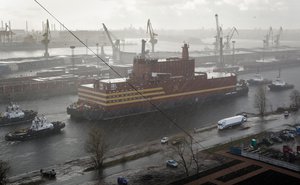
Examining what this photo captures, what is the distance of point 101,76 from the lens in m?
26.4

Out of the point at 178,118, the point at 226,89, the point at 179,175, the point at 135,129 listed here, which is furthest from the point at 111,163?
the point at 226,89

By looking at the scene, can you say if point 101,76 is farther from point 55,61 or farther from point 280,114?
point 280,114

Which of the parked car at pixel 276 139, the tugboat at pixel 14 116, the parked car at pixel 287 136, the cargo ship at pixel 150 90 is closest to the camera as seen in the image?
the parked car at pixel 276 139

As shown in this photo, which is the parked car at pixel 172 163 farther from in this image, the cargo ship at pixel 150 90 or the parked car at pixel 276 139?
the cargo ship at pixel 150 90

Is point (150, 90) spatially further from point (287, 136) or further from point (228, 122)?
point (287, 136)

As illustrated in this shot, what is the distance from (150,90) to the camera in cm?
1675

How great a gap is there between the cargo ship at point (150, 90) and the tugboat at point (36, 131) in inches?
78.8

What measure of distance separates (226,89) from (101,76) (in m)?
9.56

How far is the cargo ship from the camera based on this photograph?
50.9 feet

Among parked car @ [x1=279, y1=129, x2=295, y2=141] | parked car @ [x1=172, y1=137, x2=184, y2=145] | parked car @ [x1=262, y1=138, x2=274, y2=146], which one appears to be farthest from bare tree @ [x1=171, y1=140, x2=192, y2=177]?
parked car @ [x1=279, y1=129, x2=295, y2=141]

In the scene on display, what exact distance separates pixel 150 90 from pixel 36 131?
5.57m

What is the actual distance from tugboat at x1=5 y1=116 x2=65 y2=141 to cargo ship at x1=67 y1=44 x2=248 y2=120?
6.57 ft

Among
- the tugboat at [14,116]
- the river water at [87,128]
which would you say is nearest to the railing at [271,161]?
the river water at [87,128]

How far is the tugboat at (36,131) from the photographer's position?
12.7m
